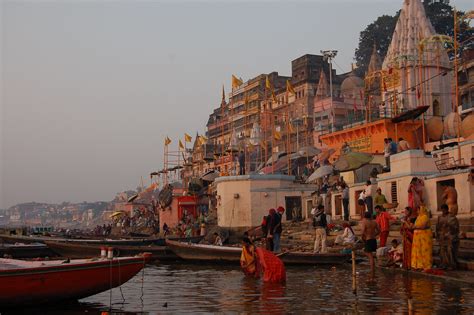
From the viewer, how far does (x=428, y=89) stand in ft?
127

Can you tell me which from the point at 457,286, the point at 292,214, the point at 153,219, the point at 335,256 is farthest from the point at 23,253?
the point at 153,219

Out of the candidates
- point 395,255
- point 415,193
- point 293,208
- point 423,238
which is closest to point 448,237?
point 423,238

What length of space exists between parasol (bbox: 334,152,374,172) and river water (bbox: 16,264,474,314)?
35.0 ft

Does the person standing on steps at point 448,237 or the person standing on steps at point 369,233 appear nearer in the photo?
the person standing on steps at point 448,237

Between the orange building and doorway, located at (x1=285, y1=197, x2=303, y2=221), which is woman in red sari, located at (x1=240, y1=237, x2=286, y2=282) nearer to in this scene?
doorway, located at (x1=285, y1=197, x2=303, y2=221)

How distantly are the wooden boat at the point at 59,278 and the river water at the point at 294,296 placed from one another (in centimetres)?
32

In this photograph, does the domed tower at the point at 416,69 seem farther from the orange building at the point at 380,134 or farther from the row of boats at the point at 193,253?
the row of boats at the point at 193,253

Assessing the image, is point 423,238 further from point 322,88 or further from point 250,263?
point 322,88

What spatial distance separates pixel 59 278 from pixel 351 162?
17.3 metres

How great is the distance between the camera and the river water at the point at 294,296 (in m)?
9.30

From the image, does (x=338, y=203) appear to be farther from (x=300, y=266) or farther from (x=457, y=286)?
(x=457, y=286)

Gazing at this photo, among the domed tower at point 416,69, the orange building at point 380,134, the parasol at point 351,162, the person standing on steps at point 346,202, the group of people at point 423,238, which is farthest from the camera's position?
the domed tower at point 416,69

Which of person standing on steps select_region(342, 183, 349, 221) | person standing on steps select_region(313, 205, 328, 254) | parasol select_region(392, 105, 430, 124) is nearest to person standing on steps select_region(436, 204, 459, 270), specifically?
person standing on steps select_region(313, 205, 328, 254)

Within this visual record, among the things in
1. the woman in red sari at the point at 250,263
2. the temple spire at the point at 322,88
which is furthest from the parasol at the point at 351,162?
the temple spire at the point at 322,88
